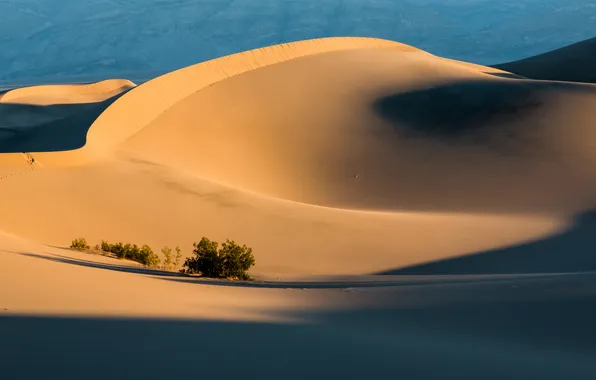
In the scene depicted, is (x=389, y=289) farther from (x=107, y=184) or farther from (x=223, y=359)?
(x=107, y=184)

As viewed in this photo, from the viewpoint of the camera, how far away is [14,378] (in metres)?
3.76

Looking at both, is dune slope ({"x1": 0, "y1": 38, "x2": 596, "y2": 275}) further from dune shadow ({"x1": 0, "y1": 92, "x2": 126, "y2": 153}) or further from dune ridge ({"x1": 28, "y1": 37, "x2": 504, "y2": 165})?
dune shadow ({"x1": 0, "y1": 92, "x2": 126, "y2": 153})

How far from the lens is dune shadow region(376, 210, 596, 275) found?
37.4ft

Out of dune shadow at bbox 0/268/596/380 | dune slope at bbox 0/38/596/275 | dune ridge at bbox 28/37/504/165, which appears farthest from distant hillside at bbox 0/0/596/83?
dune shadow at bbox 0/268/596/380

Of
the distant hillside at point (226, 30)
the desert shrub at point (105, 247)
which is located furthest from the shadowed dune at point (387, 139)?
the distant hillside at point (226, 30)

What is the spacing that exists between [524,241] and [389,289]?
21.1 feet

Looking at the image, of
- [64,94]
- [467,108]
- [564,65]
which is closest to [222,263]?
[467,108]

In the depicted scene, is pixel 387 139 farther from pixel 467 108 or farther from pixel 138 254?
pixel 138 254

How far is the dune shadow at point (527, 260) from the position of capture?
37.4 ft

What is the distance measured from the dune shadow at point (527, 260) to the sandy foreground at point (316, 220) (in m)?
0.06

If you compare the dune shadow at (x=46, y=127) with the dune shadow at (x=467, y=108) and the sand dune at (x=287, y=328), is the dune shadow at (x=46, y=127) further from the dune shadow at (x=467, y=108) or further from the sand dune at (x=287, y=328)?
the sand dune at (x=287, y=328)

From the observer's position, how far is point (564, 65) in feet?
154

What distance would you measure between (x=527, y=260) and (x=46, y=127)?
18.0 meters

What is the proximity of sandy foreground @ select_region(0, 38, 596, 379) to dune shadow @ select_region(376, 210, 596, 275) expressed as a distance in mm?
55
